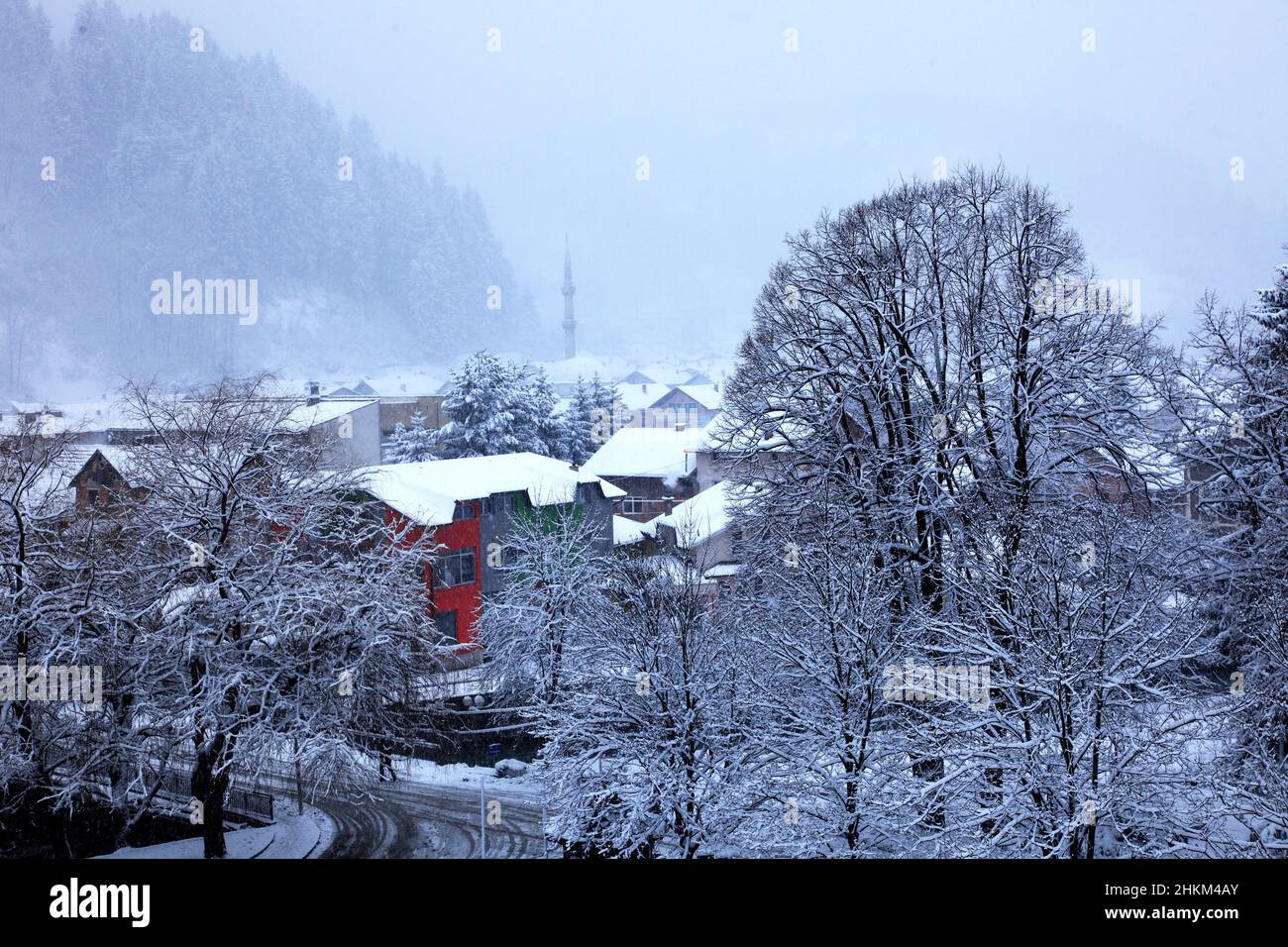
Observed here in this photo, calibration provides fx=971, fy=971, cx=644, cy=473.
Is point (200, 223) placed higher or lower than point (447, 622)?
higher

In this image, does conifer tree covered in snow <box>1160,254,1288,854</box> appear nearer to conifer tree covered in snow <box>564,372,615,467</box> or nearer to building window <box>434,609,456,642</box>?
building window <box>434,609,456,642</box>

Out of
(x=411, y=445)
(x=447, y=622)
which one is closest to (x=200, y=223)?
(x=411, y=445)

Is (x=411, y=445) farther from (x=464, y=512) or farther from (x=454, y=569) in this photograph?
(x=454, y=569)

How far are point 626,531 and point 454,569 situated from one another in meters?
6.66

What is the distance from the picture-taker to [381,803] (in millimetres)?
13656

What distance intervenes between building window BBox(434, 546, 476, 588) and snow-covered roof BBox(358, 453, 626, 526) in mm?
1076

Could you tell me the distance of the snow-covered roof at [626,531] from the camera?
79.8 ft

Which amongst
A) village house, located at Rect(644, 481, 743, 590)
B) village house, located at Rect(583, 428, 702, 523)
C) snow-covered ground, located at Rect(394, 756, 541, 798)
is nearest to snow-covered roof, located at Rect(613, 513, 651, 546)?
village house, located at Rect(644, 481, 743, 590)

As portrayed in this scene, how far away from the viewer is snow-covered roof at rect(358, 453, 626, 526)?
732 inches

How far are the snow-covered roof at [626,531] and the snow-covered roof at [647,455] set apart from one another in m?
2.66

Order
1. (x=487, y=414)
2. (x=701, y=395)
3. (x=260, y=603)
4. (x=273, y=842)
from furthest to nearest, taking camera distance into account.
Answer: (x=701, y=395), (x=487, y=414), (x=273, y=842), (x=260, y=603)

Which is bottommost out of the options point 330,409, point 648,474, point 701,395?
point 648,474

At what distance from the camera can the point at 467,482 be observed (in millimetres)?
21016
